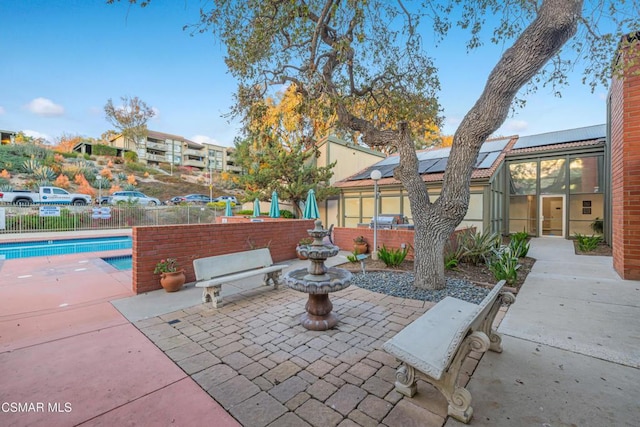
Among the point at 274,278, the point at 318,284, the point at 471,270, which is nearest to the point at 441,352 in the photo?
the point at 318,284

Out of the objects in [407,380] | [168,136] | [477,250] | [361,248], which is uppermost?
[168,136]

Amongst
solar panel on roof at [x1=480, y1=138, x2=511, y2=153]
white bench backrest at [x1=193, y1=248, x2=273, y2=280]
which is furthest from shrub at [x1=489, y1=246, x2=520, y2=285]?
solar panel on roof at [x1=480, y1=138, x2=511, y2=153]

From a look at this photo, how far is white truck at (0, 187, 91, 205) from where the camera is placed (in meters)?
20.4

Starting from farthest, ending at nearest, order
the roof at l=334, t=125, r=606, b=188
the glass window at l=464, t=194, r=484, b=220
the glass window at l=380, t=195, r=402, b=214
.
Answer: the glass window at l=380, t=195, r=402, b=214 → the roof at l=334, t=125, r=606, b=188 → the glass window at l=464, t=194, r=484, b=220

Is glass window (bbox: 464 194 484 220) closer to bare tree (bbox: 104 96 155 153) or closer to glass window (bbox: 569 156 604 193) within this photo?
glass window (bbox: 569 156 604 193)

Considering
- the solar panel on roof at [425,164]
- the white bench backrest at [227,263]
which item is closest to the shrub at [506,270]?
the white bench backrest at [227,263]

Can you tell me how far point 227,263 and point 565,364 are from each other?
4.85 meters

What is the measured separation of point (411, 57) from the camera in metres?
6.73

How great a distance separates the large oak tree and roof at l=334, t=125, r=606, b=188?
216 inches

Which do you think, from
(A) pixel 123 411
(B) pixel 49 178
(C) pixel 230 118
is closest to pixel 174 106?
(C) pixel 230 118

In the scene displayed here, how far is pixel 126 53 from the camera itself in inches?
350

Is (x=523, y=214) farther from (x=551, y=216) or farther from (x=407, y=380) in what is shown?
(x=407, y=380)

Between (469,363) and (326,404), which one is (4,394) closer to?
(326,404)

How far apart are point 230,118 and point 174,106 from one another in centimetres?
912
